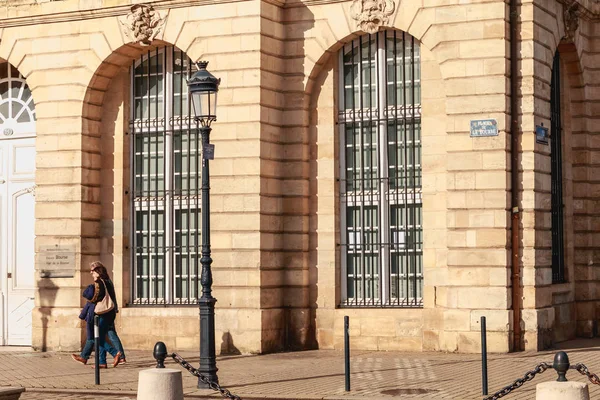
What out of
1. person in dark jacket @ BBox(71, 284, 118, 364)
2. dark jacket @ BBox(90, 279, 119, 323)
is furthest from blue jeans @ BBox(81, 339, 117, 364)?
dark jacket @ BBox(90, 279, 119, 323)

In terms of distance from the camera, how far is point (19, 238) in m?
24.1

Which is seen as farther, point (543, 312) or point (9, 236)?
point (9, 236)

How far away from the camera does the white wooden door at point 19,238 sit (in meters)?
23.9

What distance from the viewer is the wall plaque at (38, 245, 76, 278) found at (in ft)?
75.3

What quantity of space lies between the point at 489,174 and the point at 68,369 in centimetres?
715

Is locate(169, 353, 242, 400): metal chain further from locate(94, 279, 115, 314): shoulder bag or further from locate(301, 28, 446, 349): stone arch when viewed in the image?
locate(301, 28, 446, 349): stone arch

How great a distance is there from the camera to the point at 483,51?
2098cm

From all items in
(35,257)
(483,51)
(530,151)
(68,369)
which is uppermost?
(483,51)

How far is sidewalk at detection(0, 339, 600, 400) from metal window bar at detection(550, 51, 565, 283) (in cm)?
164

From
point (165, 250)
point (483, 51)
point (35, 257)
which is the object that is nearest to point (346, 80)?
point (483, 51)

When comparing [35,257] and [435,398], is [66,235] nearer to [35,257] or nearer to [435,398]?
[35,257]

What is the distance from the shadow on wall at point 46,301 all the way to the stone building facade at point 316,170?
0.13ft

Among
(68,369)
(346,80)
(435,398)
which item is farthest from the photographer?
(346,80)

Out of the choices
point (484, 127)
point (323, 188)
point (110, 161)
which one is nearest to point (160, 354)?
point (484, 127)
